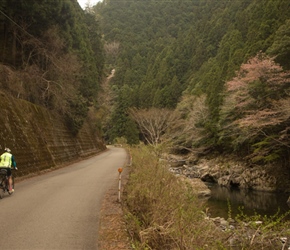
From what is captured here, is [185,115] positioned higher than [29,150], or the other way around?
[185,115]

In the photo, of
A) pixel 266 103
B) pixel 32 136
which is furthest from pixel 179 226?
pixel 266 103

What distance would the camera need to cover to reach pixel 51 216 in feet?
19.7

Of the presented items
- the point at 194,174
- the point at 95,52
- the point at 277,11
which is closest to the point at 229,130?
the point at 194,174

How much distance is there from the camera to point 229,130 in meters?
25.2

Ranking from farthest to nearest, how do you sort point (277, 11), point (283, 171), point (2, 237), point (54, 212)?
point (277, 11)
point (283, 171)
point (54, 212)
point (2, 237)

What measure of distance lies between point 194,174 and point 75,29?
18697 mm

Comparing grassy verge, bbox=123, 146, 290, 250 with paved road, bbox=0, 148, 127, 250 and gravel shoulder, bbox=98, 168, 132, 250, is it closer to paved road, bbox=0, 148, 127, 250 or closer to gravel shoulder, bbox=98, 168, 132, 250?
gravel shoulder, bbox=98, 168, 132, 250

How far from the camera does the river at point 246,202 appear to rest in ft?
42.3

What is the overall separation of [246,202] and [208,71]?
115ft

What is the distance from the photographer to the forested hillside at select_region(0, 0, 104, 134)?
54.3ft

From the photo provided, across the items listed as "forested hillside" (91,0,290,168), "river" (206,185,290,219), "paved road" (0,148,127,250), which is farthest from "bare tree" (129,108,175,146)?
"paved road" (0,148,127,250)

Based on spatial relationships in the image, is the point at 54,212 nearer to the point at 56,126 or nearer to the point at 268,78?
the point at 56,126

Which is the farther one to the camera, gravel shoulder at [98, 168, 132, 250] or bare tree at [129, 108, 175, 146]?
bare tree at [129, 108, 175, 146]

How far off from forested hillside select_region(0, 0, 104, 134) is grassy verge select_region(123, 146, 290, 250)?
13.0 m
